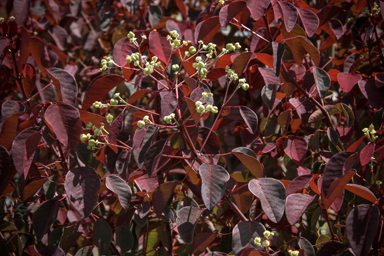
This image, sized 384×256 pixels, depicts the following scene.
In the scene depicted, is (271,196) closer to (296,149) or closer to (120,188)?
(296,149)

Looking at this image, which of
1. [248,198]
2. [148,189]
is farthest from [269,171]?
[148,189]

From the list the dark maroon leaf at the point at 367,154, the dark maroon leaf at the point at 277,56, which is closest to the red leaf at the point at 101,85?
the dark maroon leaf at the point at 277,56

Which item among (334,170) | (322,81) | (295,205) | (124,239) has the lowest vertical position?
(124,239)

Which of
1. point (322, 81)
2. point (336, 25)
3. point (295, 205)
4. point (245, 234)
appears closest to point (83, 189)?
point (245, 234)

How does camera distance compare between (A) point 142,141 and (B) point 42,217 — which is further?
(B) point 42,217

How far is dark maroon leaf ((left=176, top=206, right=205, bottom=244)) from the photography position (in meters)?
0.84

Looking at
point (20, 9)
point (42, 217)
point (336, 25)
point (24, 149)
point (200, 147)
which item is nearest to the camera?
point (24, 149)

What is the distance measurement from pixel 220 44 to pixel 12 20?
88 centimetres

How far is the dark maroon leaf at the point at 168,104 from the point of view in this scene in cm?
77

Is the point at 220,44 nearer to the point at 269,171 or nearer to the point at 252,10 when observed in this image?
the point at 252,10

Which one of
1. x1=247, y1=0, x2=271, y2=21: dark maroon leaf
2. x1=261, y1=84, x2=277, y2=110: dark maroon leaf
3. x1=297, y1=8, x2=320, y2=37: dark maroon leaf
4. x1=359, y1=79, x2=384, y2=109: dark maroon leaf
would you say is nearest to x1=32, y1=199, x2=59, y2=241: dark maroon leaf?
x1=261, y1=84, x2=277, y2=110: dark maroon leaf

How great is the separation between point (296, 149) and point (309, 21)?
41cm

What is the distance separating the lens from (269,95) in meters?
0.98

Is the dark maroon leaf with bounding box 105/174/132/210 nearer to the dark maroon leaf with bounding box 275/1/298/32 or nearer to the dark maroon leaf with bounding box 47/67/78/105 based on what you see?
the dark maroon leaf with bounding box 47/67/78/105
